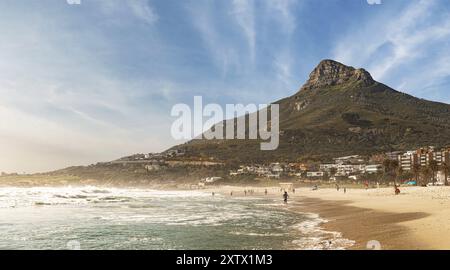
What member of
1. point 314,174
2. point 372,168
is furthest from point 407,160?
point 314,174

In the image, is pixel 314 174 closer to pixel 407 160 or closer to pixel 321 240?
pixel 407 160

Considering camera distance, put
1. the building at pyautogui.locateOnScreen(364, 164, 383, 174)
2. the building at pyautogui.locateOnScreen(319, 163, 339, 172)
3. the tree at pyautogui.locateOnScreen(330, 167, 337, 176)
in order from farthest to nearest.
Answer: the building at pyautogui.locateOnScreen(319, 163, 339, 172) → the building at pyautogui.locateOnScreen(364, 164, 383, 174) → the tree at pyautogui.locateOnScreen(330, 167, 337, 176)

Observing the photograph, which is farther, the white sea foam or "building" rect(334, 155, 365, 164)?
"building" rect(334, 155, 365, 164)

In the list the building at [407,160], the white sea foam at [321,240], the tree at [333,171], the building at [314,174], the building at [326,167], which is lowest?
the white sea foam at [321,240]

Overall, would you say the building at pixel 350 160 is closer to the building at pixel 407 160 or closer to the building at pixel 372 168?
the building at pixel 372 168

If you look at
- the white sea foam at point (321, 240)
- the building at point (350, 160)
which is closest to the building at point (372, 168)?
the building at point (350, 160)

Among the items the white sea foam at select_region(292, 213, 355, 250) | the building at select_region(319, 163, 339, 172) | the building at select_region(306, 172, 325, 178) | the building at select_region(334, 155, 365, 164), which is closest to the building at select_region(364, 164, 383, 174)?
the building at select_region(319, 163, 339, 172)

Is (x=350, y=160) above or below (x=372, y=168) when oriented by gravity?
above

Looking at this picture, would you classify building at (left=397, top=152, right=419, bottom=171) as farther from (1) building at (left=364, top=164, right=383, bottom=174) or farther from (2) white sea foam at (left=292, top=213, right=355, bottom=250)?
(2) white sea foam at (left=292, top=213, right=355, bottom=250)

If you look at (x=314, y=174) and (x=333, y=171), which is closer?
(x=333, y=171)

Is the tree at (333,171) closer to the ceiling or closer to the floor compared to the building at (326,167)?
closer to the floor

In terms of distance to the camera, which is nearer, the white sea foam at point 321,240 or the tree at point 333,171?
the white sea foam at point 321,240
